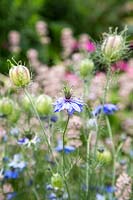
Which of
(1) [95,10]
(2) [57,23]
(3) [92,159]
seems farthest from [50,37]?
(3) [92,159]

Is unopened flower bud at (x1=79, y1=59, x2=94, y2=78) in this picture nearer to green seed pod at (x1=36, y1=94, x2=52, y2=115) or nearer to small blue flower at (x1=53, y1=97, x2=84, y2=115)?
green seed pod at (x1=36, y1=94, x2=52, y2=115)

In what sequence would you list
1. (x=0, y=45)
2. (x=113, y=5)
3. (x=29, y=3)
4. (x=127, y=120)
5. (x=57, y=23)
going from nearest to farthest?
(x=127, y=120), (x=0, y=45), (x=29, y=3), (x=57, y=23), (x=113, y=5)

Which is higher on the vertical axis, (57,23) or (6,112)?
(57,23)

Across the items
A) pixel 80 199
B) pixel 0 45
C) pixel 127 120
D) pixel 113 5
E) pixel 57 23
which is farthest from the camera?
pixel 113 5

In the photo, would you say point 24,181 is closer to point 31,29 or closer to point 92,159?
point 92,159

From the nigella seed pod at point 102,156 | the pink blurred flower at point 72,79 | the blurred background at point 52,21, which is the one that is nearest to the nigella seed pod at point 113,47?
the nigella seed pod at point 102,156

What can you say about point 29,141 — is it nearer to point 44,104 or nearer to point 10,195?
point 44,104

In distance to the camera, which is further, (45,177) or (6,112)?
(45,177)

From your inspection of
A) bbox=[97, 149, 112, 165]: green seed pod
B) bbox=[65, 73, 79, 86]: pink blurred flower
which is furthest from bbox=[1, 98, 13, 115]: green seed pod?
bbox=[65, 73, 79, 86]: pink blurred flower
